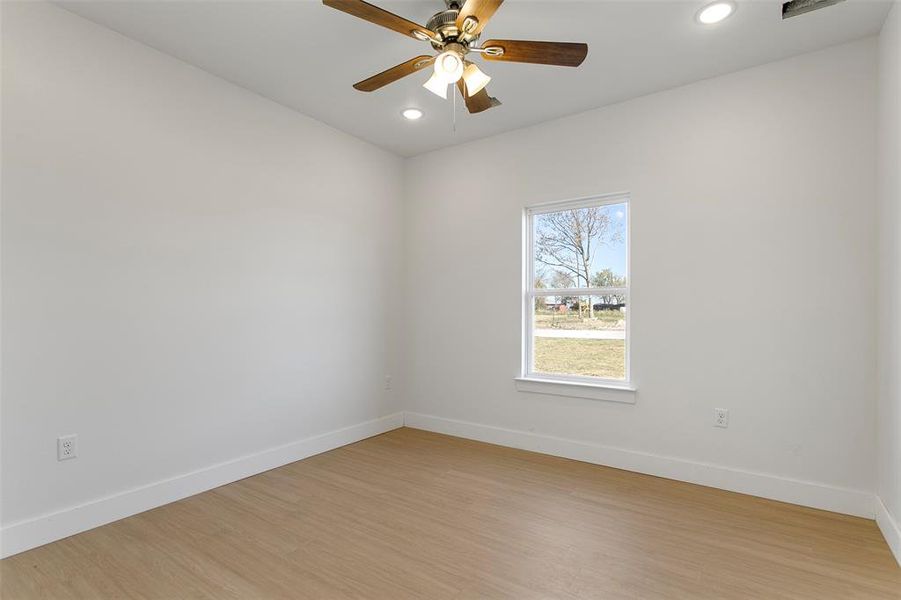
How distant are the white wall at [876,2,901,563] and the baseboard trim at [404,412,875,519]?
19cm

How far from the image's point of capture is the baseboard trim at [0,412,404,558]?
221 cm

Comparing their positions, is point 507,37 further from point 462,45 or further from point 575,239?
point 575,239

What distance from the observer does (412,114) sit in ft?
11.7

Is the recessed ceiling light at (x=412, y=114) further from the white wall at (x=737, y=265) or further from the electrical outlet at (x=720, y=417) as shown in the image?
the electrical outlet at (x=720, y=417)

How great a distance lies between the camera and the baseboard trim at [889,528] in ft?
6.95

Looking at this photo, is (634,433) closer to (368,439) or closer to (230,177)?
(368,439)

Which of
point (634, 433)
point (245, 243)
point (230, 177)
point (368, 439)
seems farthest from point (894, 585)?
point (230, 177)

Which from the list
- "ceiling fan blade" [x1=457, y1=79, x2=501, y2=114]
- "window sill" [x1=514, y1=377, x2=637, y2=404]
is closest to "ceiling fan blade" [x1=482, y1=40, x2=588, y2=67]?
"ceiling fan blade" [x1=457, y1=79, x2=501, y2=114]

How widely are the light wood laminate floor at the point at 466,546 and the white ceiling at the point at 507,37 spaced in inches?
110

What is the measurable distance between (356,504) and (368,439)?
4.54ft

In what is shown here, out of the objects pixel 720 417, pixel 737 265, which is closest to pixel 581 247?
pixel 737 265

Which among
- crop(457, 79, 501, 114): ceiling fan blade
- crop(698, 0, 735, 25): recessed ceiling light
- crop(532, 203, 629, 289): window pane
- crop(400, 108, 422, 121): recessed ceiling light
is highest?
crop(698, 0, 735, 25): recessed ceiling light

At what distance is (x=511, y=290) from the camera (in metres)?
3.97

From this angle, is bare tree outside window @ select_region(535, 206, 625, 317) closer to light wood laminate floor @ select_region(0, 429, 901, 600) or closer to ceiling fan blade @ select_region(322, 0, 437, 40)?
light wood laminate floor @ select_region(0, 429, 901, 600)
